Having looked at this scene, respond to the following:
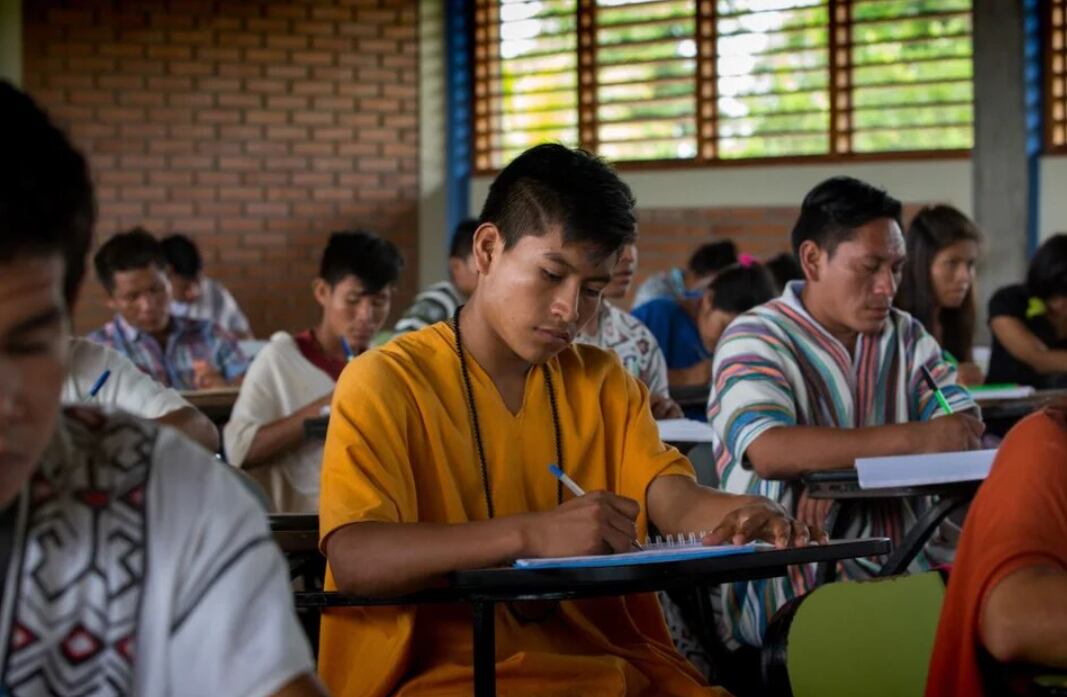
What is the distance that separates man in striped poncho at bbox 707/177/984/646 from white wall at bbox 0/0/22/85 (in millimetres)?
6939

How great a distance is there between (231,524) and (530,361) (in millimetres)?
1217

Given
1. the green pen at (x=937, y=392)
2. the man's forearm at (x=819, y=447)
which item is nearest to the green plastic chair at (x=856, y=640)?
the man's forearm at (x=819, y=447)

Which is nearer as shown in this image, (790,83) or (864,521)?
(864,521)

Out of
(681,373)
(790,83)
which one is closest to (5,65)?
(790,83)

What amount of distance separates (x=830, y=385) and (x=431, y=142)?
712 cm

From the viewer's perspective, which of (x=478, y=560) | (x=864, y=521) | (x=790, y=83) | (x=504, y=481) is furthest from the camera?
(x=790, y=83)

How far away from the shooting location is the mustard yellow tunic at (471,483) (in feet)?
6.45

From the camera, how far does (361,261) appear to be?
457cm

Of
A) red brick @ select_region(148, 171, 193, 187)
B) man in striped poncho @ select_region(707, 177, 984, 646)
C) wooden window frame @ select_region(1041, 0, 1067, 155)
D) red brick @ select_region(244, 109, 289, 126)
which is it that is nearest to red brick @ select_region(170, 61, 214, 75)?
red brick @ select_region(244, 109, 289, 126)

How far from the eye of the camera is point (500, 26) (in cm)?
995

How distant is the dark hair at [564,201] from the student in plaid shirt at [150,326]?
350 cm

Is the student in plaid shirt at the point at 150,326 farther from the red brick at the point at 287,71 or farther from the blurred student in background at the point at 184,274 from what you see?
the red brick at the point at 287,71

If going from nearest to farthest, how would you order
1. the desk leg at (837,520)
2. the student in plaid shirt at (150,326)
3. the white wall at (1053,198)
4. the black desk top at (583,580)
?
the black desk top at (583,580) < the desk leg at (837,520) < the student in plaid shirt at (150,326) < the white wall at (1053,198)

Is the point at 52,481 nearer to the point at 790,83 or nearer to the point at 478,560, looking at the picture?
the point at 478,560
